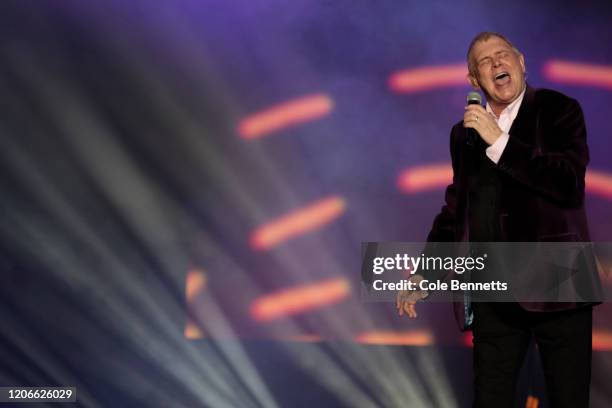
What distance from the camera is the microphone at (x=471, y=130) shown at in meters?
1.47

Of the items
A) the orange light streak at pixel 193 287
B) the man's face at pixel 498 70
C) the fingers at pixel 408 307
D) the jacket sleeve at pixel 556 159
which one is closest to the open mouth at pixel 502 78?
the man's face at pixel 498 70

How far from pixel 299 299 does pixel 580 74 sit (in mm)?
1477

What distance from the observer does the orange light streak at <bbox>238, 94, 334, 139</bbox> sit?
2.94 meters

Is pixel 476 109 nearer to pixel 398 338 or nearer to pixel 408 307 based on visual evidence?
pixel 408 307

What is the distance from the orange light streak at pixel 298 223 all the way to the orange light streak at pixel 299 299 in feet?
0.73

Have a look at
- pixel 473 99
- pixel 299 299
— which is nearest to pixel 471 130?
pixel 473 99

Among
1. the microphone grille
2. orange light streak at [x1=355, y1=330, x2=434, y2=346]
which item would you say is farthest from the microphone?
orange light streak at [x1=355, y1=330, x2=434, y2=346]

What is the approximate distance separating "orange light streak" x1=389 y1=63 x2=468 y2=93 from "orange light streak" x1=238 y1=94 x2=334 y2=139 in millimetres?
337

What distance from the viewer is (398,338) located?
2750 millimetres

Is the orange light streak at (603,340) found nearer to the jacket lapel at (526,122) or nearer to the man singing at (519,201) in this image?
the man singing at (519,201)

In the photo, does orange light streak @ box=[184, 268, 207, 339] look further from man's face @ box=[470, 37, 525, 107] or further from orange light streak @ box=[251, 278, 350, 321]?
man's face @ box=[470, 37, 525, 107]

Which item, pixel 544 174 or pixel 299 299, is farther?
pixel 299 299

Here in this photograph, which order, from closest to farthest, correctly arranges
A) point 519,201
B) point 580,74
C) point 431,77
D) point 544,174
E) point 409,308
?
1. point 544,174
2. point 519,201
3. point 409,308
4. point 580,74
5. point 431,77

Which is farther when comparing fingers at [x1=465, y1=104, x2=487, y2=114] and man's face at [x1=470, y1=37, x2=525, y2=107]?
man's face at [x1=470, y1=37, x2=525, y2=107]
